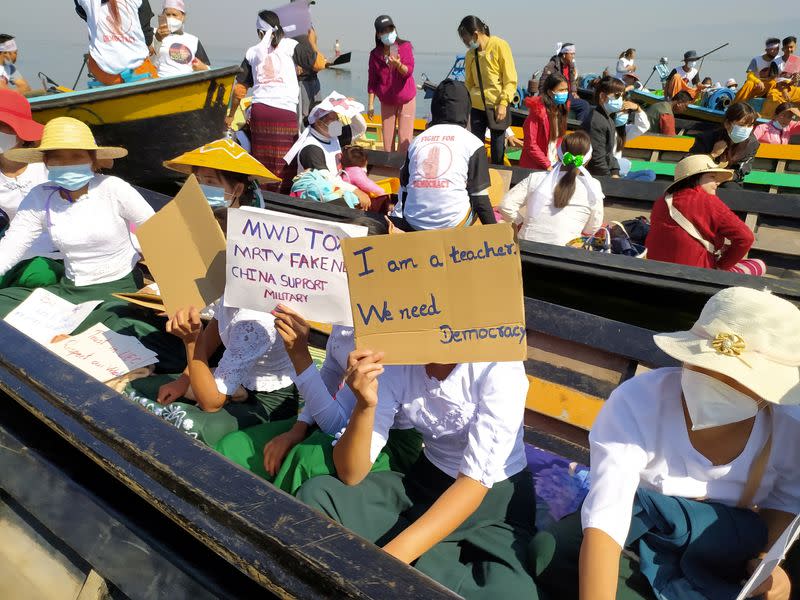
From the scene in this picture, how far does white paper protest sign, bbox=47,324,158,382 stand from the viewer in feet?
8.46

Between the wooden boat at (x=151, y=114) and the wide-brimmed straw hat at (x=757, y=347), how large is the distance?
206 inches

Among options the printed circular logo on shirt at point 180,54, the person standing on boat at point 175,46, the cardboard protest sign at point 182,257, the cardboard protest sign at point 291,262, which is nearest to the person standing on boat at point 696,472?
the cardboard protest sign at point 291,262

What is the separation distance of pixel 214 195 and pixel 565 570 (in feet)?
6.35

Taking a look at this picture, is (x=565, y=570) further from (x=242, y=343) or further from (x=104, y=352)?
(x=104, y=352)

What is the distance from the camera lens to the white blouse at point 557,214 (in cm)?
401

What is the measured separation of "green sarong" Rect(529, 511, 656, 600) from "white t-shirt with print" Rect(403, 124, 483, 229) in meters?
2.50

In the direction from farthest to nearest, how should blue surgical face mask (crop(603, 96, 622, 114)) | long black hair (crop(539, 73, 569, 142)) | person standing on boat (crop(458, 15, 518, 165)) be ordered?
1. person standing on boat (crop(458, 15, 518, 165))
2. blue surgical face mask (crop(603, 96, 622, 114))
3. long black hair (crop(539, 73, 569, 142))

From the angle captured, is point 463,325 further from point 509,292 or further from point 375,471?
point 375,471

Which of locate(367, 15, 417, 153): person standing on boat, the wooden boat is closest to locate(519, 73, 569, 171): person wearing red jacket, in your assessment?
locate(367, 15, 417, 153): person standing on boat

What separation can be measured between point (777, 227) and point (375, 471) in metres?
4.36

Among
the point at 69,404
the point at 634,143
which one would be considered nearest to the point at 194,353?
the point at 69,404

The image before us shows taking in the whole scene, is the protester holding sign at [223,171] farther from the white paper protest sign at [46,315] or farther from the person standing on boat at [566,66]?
the person standing on boat at [566,66]

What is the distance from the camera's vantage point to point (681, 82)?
1227 centimetres

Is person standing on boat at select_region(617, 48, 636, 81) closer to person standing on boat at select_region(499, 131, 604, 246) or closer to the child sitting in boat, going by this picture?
person standing on boat at select_region(499, 131, 604, 246)
